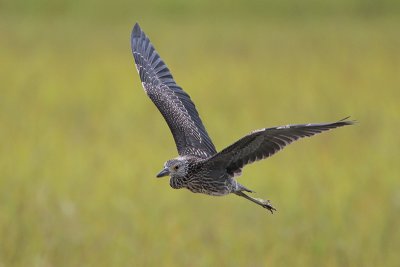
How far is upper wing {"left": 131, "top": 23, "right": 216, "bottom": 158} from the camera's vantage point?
5.52m

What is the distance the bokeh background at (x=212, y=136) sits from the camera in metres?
6.82

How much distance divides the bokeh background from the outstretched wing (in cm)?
170

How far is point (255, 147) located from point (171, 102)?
1240 mm

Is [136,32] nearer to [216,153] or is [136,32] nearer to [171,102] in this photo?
[171,102]

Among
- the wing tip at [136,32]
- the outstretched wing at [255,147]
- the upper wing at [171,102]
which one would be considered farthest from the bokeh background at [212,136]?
the outstretched wing at [255,147]

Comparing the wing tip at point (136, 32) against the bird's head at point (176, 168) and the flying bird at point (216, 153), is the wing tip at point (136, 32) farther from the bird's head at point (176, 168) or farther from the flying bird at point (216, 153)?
the bird's head at point (176, 168)

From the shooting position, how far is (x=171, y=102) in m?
5.96

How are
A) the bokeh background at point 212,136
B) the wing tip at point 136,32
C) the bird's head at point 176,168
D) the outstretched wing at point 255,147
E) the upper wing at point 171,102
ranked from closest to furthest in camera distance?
1. the outstretched wing at point 255,147
2. the bird's head at point 176,168
3. the upper wing at point 171,102
4. the wing tip at point 136,32
5. the bokeh background at point 212,136

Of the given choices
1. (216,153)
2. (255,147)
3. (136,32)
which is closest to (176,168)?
(216,153)

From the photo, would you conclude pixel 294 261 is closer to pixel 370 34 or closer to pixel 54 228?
pixel 54 228

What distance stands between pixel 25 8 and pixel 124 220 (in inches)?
530

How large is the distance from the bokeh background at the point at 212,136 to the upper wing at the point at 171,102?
3.60 feet

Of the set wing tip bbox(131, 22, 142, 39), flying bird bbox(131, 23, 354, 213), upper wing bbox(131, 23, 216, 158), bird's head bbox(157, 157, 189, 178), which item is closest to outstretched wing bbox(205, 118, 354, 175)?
flying bird bbox(131, 23, 354, 213)

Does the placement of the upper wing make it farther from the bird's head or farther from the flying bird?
the bird's head
